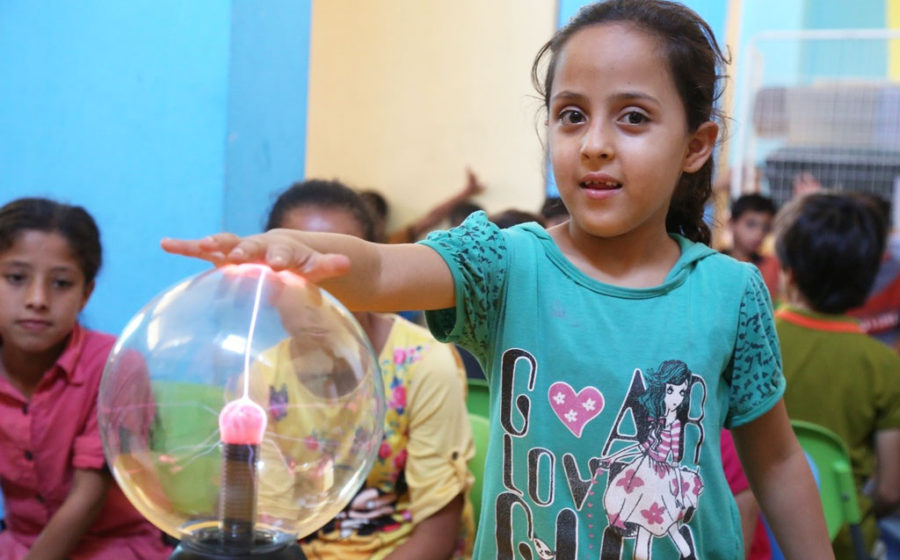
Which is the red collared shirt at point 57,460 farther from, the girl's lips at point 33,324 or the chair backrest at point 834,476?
the chair backrest at point 834,476

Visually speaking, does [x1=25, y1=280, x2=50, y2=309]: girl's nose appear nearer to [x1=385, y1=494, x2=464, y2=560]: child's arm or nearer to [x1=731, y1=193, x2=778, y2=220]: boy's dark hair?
[x1=385, y1=494, x2=464, y2=560]: child's arm

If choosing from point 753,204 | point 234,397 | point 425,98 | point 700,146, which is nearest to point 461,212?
point 425,98

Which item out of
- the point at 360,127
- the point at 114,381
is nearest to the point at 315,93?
the point at 360,127

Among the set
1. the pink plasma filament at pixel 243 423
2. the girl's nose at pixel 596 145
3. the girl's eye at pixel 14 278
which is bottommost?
the girl's eye at pixel 14 278

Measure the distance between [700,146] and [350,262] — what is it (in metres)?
0.66

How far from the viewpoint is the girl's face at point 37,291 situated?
6.69ft

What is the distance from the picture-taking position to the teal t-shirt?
1206mm

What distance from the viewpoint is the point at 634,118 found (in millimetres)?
1255

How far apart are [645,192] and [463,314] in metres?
0.31

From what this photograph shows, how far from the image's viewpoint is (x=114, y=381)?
35.1 inches

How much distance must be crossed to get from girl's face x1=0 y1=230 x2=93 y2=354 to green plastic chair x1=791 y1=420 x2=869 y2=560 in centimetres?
175

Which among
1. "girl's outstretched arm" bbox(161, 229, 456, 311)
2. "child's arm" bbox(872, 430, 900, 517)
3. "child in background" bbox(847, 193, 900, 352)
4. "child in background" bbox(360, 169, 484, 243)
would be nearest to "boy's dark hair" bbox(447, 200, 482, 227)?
"child in background" bbox(360, 169, 484, 243)

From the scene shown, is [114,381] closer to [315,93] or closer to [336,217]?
[336,217]

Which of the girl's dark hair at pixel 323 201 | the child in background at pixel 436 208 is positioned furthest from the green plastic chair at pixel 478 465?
the child in background at pixel 436 208
